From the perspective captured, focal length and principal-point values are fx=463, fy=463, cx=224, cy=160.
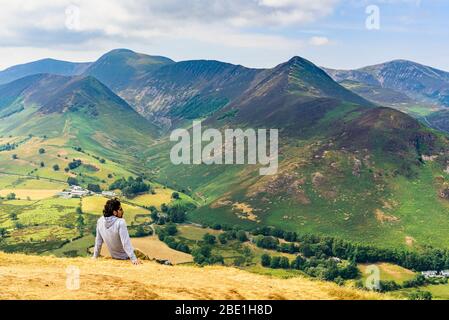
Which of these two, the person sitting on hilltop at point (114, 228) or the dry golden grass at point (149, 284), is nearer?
the dry golden grass at point (149, 284)

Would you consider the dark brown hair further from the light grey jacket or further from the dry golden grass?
the dry golden grass

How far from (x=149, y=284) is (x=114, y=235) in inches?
222

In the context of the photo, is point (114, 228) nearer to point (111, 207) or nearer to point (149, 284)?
point (111, 207)

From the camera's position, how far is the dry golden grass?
89.5 ft

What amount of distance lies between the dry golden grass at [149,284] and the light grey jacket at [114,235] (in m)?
1.50

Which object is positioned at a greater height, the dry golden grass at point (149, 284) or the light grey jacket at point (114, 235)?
the light grey jacket at point (114, 235)

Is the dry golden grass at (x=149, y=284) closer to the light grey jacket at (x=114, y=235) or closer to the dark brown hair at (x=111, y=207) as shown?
the light grey jacket at (x=114, y=235)

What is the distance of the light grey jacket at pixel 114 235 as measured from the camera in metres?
33.2

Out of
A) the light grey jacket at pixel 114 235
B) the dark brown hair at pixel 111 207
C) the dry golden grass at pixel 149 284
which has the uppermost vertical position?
the dark brown hair at pixel 111 207

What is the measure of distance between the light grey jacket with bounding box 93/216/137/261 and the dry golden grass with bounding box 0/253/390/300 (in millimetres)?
1501

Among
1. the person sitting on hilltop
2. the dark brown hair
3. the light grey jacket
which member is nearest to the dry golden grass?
the light grey jacket

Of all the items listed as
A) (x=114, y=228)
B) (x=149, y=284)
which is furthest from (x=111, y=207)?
(x=149, y=284)

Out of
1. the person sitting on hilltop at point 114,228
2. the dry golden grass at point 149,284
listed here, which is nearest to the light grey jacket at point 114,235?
the person sitting on hilltop at point 114,228
